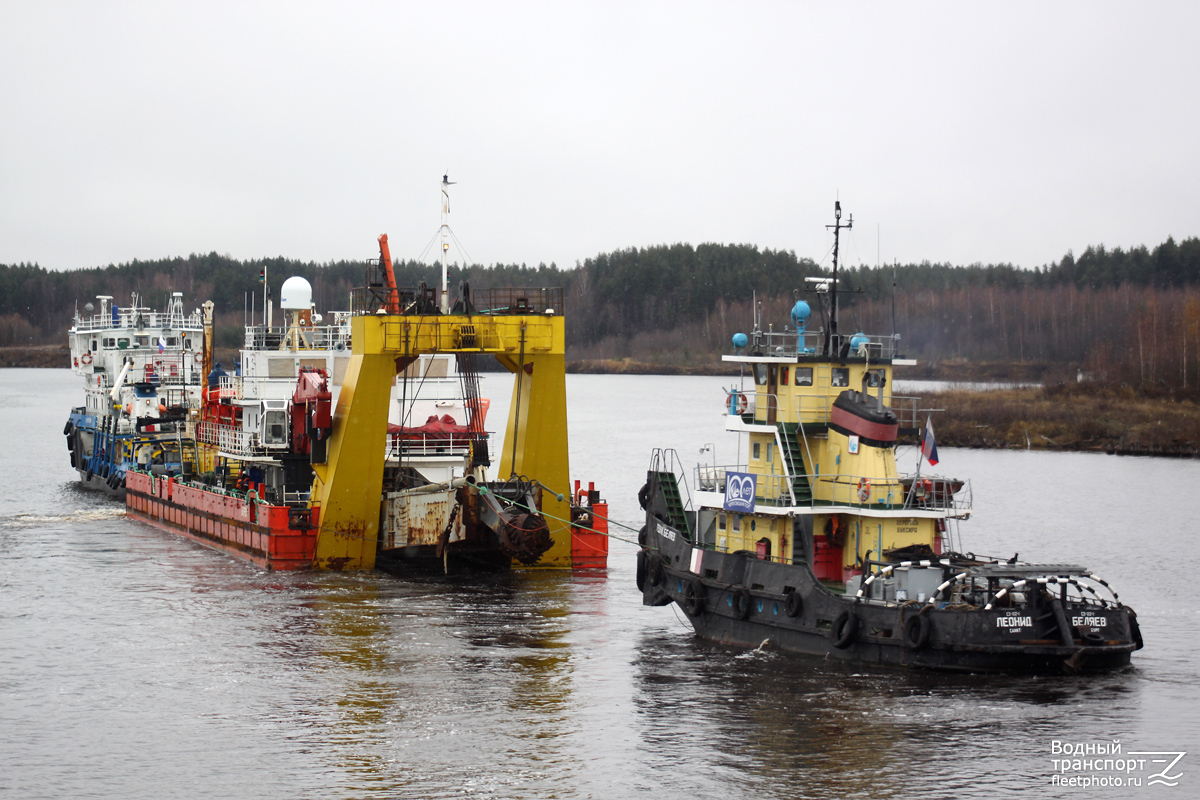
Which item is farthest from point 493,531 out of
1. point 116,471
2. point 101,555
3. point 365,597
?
point 116,471

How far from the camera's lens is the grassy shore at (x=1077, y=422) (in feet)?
203

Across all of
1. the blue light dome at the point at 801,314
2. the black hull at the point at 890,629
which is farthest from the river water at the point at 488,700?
the blue light dome at the point at 801,314

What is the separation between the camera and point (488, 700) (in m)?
19.5

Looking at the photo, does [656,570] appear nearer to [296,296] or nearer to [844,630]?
[844,630]

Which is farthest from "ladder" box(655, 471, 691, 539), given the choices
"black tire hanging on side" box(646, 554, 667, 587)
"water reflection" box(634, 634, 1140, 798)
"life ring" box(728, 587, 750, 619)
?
"water reflection" box(634, 634, 1140, 798)

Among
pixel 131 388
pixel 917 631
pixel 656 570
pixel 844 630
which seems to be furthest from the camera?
pixel 131 388

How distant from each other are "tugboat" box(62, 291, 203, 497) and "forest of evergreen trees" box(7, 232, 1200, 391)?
41516 mm

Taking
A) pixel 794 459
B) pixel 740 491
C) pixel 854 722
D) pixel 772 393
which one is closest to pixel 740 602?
pixel 740 491

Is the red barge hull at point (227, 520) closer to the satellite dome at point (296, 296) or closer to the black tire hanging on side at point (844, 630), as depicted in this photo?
the satellite dome at point (296, 296)

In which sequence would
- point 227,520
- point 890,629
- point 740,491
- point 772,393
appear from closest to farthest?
point 890,629, point 740,491, point 772,393, point 227,520

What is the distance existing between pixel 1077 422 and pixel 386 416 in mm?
46347

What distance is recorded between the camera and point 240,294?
131 meters

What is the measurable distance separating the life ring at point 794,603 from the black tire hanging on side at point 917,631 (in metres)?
1.75

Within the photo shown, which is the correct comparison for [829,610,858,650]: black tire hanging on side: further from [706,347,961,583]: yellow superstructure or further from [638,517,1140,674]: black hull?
[706,347,961,583]: yellow superstructure
